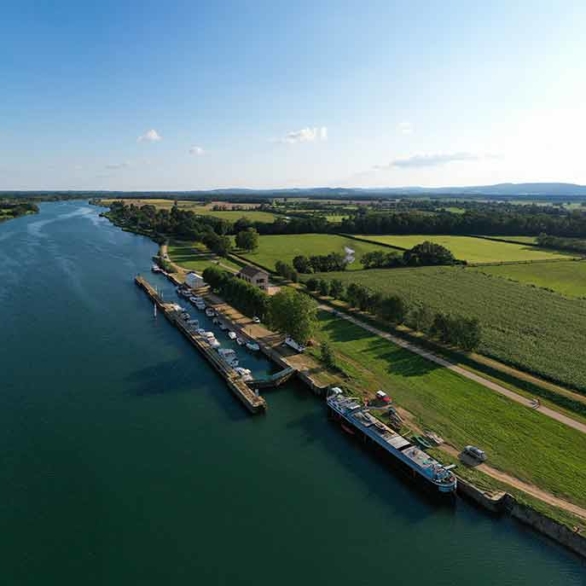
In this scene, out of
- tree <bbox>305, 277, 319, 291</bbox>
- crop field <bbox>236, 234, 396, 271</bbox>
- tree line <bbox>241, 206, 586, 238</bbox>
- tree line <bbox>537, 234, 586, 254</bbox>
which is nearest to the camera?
tree <bbox>305, 277, 319, 291</bbox>

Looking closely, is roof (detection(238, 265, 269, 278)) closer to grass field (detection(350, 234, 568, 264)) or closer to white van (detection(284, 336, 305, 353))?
white van (detection(284, 336, 305, 353))

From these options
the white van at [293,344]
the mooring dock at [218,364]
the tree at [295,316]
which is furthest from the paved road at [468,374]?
the mooring dock at [218,364]

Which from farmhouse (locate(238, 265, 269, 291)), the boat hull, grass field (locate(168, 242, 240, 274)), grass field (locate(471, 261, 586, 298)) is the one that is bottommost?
the boat hull

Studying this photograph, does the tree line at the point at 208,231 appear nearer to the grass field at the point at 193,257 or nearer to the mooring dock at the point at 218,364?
the grass field at the point at 193,257

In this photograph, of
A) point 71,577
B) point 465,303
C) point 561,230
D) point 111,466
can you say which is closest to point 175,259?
point 465,303

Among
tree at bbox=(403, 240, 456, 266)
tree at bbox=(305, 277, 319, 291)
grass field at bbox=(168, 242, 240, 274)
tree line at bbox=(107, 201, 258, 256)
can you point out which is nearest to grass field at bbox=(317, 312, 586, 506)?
tree at bbox=(305, 277, 319, 291)

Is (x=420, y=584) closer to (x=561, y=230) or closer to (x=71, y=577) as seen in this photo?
(x=71, y=577)
